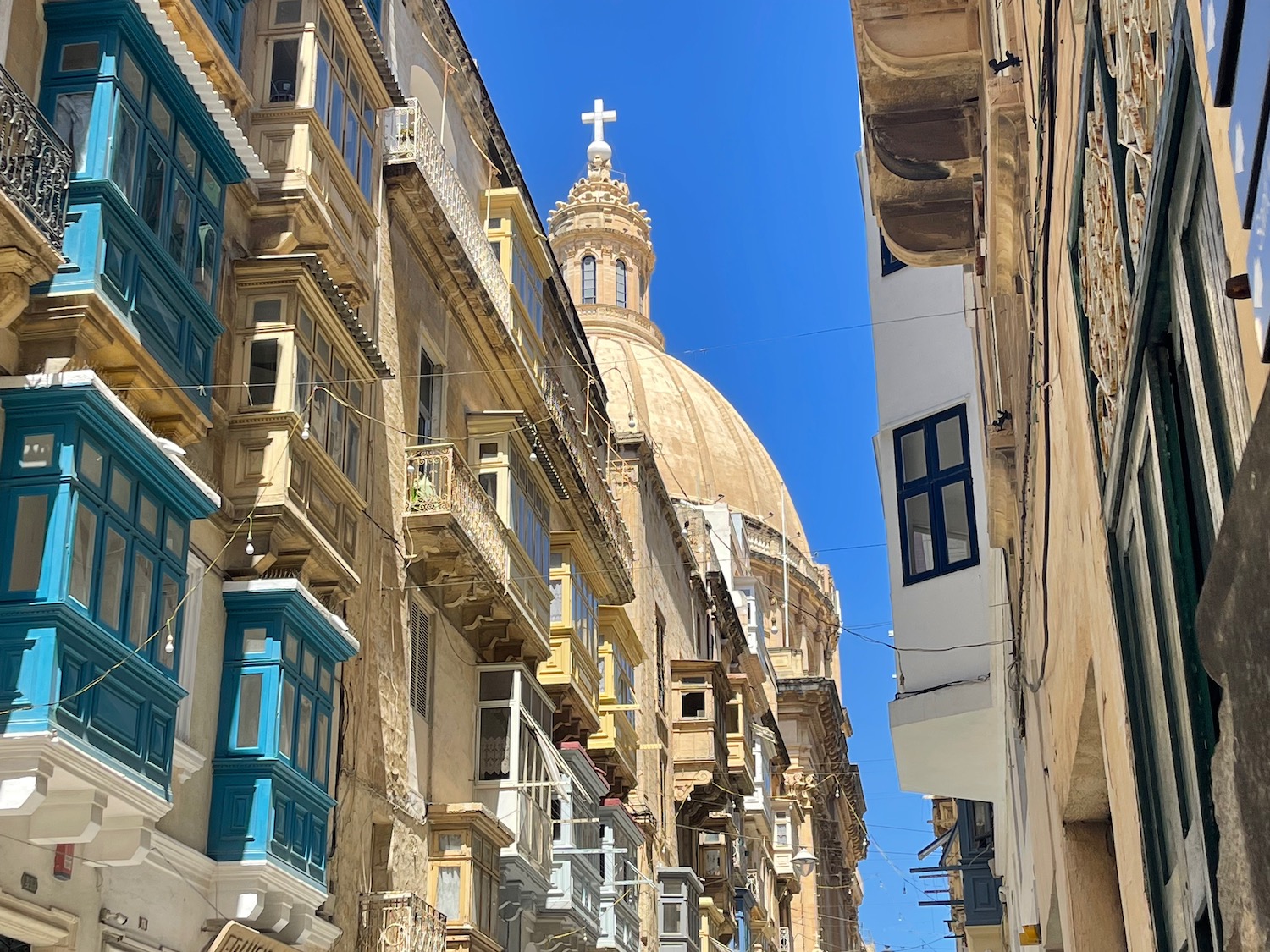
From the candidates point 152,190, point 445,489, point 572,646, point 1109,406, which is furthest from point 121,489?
point 572,646

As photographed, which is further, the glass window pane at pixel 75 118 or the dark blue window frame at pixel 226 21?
the dark blue window frame at pixel 226 21

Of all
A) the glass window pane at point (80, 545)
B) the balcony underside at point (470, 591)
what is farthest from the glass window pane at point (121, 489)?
the balcony underside at point (470, 591)

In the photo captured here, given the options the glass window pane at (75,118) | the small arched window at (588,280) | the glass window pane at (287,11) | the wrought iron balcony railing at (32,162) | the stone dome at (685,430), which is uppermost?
the small arched window at (588,280)

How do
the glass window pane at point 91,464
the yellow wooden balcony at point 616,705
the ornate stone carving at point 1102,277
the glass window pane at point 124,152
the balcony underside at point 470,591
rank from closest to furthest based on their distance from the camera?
1. the ornate stone carving at point 1102,277
2. the glass window pane at point 91,464
3. the glass window pane at point 124,152
4. the balcony underside at point 470,591
5. the yellow wooden balcony at point 616,705

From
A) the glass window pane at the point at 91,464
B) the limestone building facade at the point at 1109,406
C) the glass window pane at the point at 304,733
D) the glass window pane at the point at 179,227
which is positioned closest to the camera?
the limestone building facade at the point at 1109,406

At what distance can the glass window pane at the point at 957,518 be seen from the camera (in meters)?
17.3

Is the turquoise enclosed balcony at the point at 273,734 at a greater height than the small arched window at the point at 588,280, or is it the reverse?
the small arched window at the point at 588,280

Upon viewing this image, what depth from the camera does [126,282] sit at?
11312 millimetres

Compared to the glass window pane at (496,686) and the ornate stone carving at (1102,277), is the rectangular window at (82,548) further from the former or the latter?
the glass window pane at (496,686)

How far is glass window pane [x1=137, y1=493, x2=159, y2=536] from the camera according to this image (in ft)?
35.6

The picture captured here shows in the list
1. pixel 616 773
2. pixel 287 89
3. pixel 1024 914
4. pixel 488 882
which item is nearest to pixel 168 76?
pixel 287 89

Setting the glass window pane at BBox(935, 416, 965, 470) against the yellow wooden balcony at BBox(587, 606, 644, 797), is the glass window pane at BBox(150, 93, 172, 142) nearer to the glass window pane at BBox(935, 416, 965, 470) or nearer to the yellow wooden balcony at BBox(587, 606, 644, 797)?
the glass window pane at BBox(935, 416, 965, 470)

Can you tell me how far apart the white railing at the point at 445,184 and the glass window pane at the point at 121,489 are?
29.2 feet

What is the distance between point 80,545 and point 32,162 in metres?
2.49
